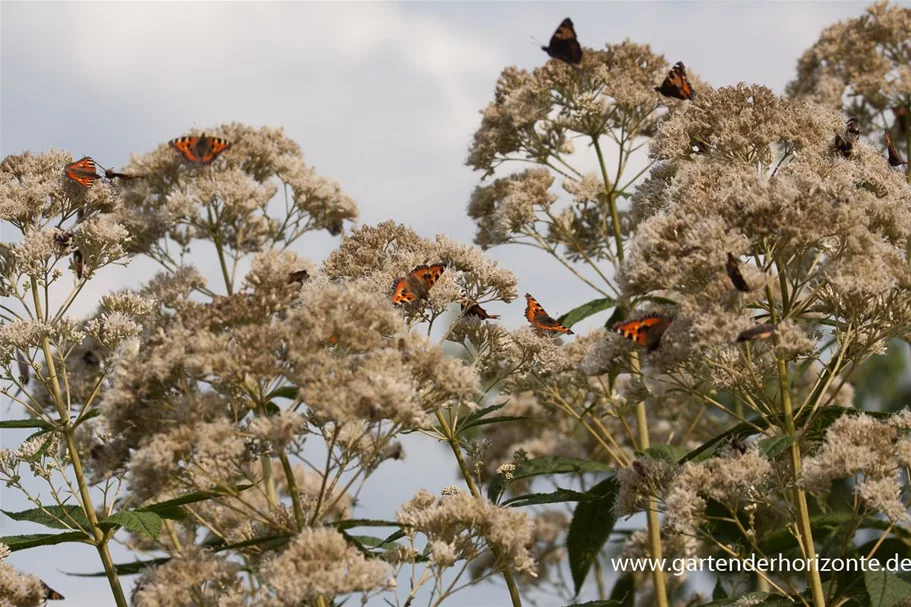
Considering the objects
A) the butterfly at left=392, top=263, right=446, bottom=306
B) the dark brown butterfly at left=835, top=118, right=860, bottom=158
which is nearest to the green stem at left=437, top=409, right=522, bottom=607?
the butterfly at left=392, top=263, right=446, bottom=306

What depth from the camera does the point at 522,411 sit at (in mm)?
15867

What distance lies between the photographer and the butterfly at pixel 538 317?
824 cm

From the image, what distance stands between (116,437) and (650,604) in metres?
9.75

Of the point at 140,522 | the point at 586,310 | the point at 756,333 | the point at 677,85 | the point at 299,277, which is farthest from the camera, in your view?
the point at 586,310

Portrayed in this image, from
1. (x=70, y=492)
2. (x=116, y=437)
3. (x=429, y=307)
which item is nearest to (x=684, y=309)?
(x=429, y=307)

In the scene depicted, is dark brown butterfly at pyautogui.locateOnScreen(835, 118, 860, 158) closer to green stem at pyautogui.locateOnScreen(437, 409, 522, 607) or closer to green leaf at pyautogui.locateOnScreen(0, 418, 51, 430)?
green stem at pyautogui.locateOnScreen(437, 409, 522, 607)

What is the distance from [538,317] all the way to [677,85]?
9.14 ft

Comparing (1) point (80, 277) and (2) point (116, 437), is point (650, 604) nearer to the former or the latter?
(1) point (80, 277)

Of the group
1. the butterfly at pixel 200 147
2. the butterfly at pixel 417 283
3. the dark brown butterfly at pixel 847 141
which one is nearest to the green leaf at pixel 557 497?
the butterfly at pixel 417 283

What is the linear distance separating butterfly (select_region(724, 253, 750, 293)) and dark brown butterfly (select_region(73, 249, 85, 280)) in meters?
5.18

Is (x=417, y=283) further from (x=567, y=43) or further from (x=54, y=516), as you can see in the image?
(x=567, y=43)

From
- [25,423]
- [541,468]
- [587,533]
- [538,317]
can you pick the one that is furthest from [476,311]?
[25,423]

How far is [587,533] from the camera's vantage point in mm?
9344

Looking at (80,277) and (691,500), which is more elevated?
(80,277)
